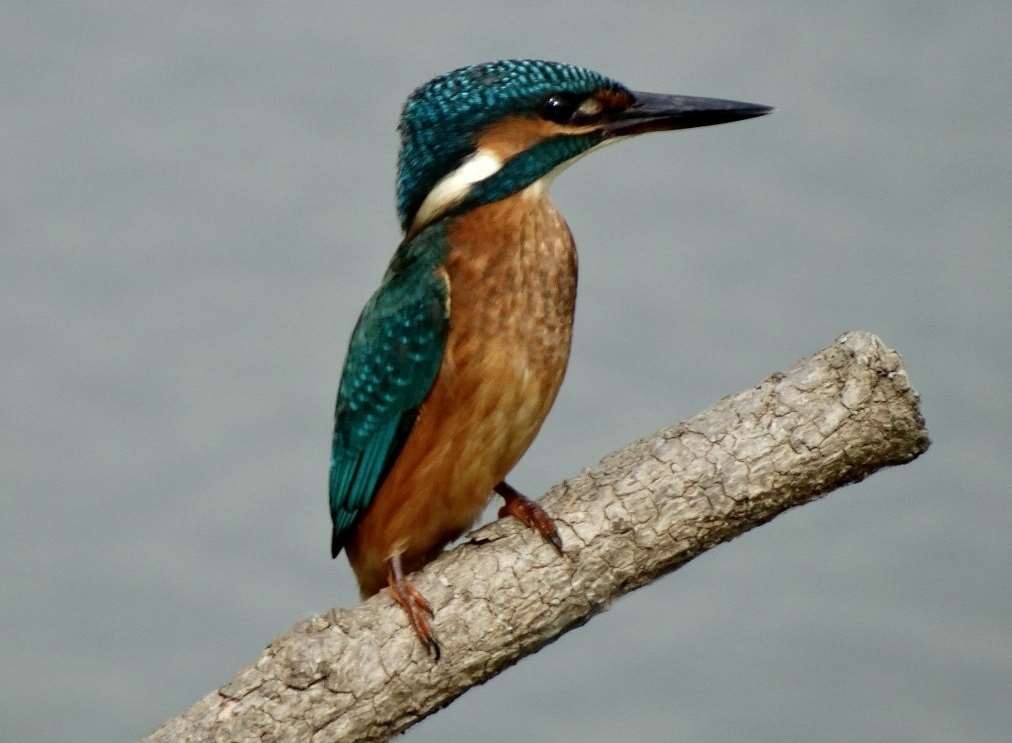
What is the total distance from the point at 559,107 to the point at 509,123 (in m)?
0.10

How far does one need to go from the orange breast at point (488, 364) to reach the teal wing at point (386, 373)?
0.02 meters

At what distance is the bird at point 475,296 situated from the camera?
7.34 feet

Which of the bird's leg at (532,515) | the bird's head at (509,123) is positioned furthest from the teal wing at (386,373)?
the bird's leg at (532,515)

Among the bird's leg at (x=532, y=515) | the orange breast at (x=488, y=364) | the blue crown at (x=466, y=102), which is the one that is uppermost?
the blue crown at (x=466, y=102)

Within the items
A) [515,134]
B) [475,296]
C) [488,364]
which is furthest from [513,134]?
[488,364]

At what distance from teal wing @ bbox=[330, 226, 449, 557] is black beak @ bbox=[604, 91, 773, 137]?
1.34ft

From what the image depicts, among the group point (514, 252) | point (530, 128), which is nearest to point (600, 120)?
point (530, 128)

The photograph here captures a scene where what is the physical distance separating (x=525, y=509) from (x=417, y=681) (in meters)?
0.36

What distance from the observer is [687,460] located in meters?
2.23

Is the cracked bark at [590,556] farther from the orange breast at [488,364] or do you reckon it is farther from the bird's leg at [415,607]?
the orange breast at [488,364]

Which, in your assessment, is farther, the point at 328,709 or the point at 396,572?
the point at 396,572

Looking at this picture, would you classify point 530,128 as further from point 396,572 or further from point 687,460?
point 396,572

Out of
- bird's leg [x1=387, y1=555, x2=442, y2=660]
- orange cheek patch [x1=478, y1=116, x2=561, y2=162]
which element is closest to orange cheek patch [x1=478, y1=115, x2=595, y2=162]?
orange cheek patch [x1=478, y1=116, x2=561, y2=162]

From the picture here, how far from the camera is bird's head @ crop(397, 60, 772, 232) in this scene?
2.25 metres
